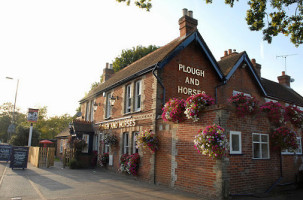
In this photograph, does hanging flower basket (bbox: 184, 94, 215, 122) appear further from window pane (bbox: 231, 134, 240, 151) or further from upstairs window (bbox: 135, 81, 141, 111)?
upstairs window (bbox: 135, 81, 141, 111)

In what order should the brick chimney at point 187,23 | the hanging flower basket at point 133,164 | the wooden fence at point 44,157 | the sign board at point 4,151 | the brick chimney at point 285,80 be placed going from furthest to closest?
the brick chimney at point 285,80
the sign board at point 4,151
the wooden fence at point 44,157
the brick chimney at point 187,23
the hanging flower basket at point 133,164

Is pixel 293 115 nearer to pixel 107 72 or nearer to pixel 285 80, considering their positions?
pixel 285 80

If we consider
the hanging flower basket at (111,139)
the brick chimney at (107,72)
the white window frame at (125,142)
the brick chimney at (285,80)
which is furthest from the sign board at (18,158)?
the brick chimney at (285,80)

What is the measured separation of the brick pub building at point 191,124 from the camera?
8.80 meters

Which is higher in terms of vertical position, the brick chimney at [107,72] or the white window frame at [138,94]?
the brick chimney at [107,72]

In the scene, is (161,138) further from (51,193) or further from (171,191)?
(51,193)

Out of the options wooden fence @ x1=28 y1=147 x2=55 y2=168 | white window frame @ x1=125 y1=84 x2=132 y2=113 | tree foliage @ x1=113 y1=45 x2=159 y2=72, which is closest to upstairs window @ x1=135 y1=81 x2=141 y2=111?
white window frame @ x1=125 y1=84 x2=132 y2=113

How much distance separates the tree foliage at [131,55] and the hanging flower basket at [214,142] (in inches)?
1014

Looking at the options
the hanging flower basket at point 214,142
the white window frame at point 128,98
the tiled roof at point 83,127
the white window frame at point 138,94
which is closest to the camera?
the hanging flower basket at point 214,142

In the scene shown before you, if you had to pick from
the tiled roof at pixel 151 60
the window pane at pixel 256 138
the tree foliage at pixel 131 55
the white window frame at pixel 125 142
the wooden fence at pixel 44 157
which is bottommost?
the wooden fence at pixel 44 157

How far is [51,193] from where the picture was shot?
892 cm

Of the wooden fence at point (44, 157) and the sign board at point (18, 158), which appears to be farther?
the wooden fence at point (44, 157)

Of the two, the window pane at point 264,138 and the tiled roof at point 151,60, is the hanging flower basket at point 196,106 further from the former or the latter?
the tiled roof at point 151,60

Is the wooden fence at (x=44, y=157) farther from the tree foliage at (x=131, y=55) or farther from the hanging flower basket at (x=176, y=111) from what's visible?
the tree foliage at (x=131, y=55)
